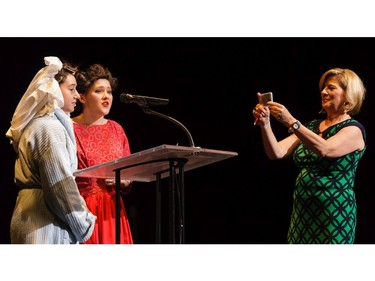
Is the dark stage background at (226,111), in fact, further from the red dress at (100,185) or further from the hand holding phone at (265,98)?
the hand holding phone at (265,98)

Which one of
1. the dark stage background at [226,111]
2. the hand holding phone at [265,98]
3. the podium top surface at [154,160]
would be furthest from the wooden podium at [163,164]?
the dark stage background at [226,111]

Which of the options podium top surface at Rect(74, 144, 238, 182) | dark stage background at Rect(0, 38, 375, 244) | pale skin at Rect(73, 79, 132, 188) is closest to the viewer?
podium top surface at Rect(74, 144, 238, 182)

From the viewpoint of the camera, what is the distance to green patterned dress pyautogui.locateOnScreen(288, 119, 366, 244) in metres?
3.52

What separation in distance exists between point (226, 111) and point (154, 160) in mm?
2308

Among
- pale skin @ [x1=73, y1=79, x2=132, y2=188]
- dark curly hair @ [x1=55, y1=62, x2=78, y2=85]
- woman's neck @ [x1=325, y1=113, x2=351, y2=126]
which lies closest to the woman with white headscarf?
dark curly hair @ [x1=55, y1=62, x2=78, y2=85]

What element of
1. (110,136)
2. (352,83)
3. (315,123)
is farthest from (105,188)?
(352,83)

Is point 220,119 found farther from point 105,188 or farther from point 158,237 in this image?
point 158,237

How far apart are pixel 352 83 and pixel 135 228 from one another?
252cm

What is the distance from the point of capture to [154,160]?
3.15m

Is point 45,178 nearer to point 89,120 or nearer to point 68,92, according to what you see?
point 68,92

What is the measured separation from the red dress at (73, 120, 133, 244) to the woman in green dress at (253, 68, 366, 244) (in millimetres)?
1069

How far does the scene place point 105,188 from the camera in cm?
416

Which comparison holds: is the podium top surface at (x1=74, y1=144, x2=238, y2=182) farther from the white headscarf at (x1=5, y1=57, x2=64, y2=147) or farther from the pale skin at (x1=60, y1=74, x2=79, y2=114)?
the pale skin at (x1=60, y1=74, x2=79, y2=114)

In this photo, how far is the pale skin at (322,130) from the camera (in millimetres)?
3473
